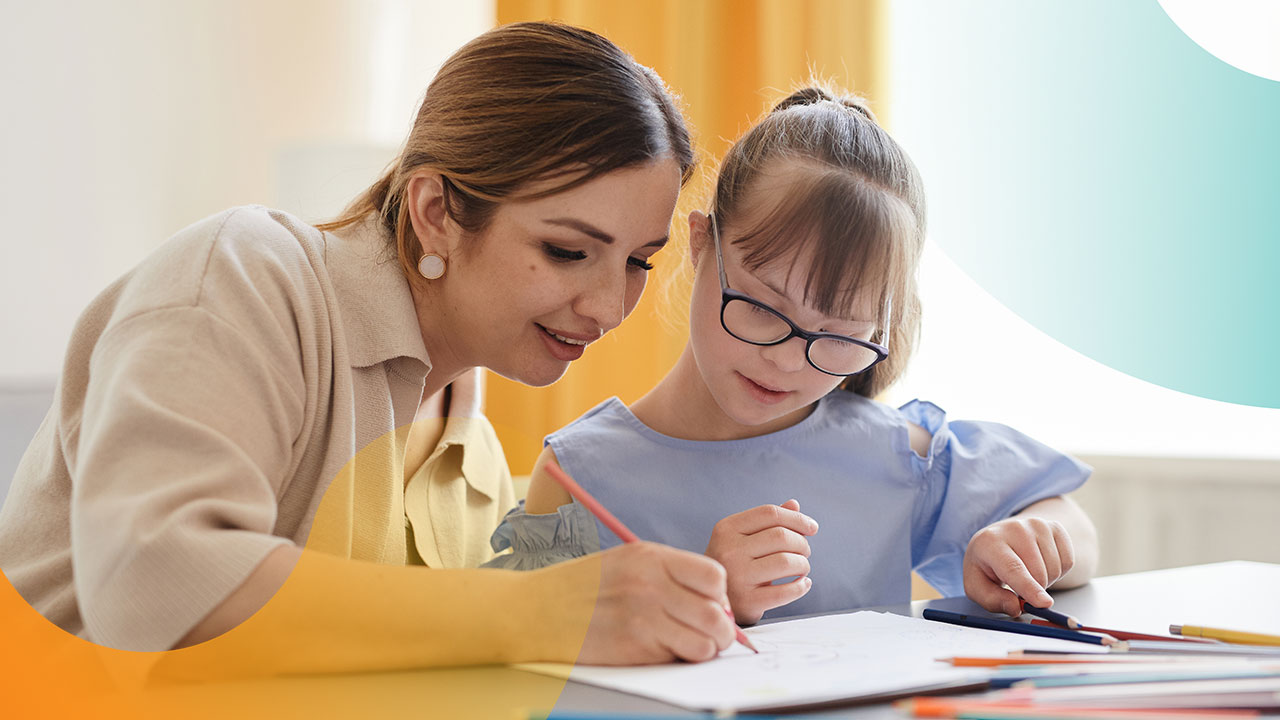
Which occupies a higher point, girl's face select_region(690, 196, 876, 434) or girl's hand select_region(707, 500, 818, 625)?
girl's face select_region(690, 196, 876, 434)

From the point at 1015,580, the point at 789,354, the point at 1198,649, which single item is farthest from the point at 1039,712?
the point at 789,354

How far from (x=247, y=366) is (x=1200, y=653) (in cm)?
72

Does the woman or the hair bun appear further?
the hair bun

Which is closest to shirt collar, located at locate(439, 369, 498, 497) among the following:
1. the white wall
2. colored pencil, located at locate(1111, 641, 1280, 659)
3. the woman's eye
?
the woman's eye

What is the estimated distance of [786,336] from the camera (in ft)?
3.49

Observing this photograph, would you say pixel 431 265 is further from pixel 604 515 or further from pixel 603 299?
pixel 604 515

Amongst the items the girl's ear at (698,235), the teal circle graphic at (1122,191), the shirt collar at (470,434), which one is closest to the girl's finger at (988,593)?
the girl's ear at (698,235)

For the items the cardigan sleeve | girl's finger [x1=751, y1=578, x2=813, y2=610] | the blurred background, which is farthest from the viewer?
the blurred background

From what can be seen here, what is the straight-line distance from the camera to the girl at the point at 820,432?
106 cm

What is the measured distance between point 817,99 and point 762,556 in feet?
2.17

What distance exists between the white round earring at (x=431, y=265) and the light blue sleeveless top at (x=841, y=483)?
0.27 metres

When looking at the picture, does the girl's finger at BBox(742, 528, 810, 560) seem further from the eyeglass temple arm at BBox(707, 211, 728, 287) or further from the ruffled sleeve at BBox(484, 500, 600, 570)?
the eyeglass temple arm at BBox(707, 211, 728, 287)

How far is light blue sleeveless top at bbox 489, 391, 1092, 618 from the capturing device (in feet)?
3.97

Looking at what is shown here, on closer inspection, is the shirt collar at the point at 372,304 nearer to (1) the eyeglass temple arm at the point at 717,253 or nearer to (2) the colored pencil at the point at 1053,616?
(1) the eyeglass temple arm at the point at 717,253
